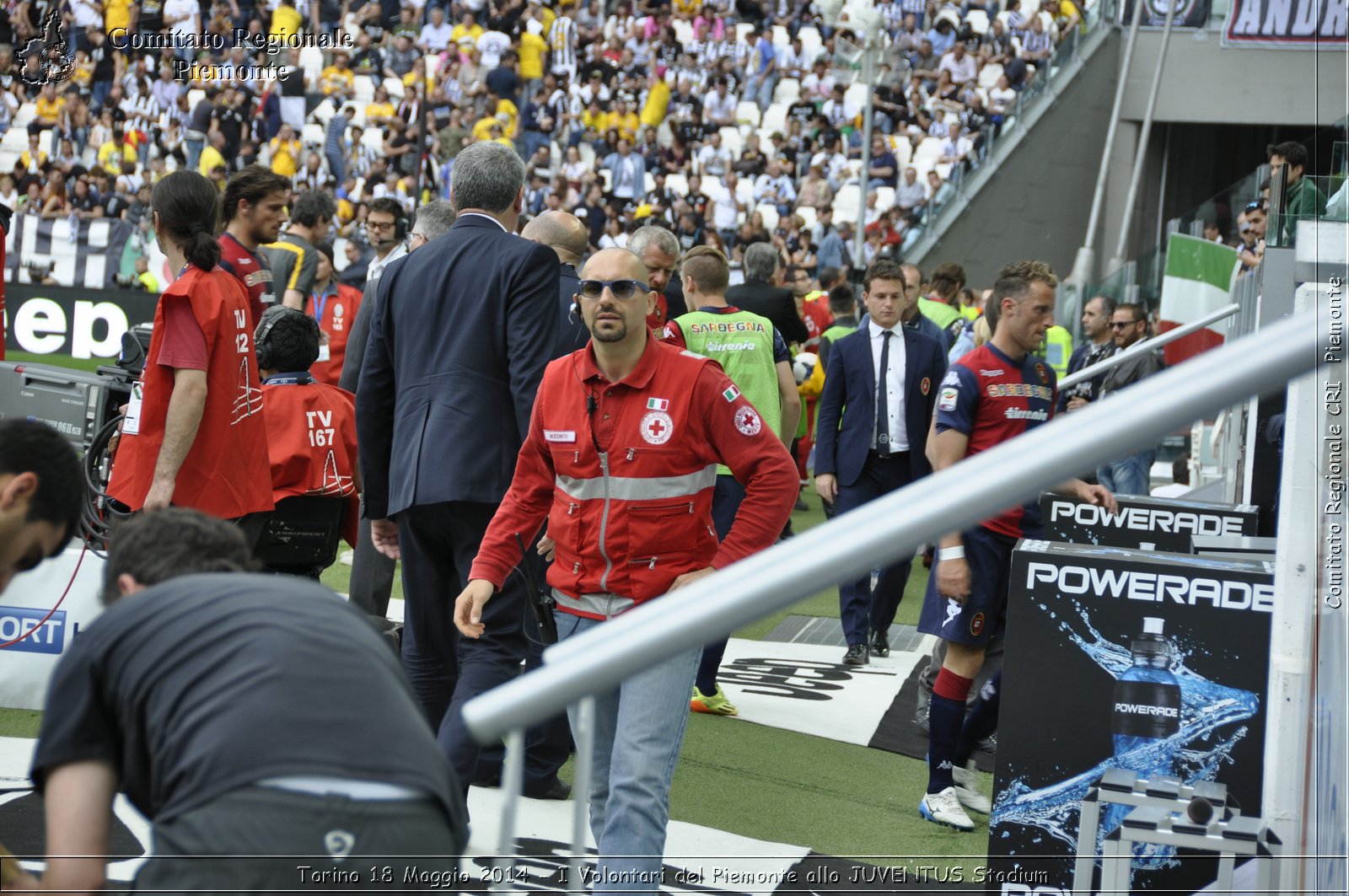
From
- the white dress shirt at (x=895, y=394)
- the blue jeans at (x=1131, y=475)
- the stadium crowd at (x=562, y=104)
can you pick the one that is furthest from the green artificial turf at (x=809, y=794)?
the stadium crowd at (x=562, y=104)

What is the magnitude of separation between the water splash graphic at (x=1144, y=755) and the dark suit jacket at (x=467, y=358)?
1730 mm

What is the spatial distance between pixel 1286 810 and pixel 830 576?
250 centimetres

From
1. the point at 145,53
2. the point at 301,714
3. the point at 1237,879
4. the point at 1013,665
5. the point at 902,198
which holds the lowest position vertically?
the point at 1237,879

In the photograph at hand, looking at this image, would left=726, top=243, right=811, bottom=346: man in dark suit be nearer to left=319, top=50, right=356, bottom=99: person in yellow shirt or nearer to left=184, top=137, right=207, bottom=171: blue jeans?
left=184, top=137, right=207, bottom=171: blue jeans

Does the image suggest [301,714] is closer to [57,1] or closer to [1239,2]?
[1239,2]

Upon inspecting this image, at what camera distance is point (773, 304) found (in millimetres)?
8758

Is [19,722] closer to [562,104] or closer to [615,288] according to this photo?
[615,288]

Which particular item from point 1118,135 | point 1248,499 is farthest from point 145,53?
point 1248,499

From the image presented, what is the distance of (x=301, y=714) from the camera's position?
2.22m

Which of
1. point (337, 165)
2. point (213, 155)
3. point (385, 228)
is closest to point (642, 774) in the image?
point (385, 228)

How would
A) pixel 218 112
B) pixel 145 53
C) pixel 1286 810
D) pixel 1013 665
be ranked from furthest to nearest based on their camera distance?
pixel 145 53 → pixel 218 112 → pixel 1013 665 → pixel 1286 810

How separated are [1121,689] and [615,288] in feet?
6.05

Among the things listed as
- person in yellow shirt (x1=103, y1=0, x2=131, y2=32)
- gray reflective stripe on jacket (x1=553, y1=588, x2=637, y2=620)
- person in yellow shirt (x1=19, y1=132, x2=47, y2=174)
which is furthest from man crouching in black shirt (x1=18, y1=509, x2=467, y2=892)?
person in yellow shirt (x1=103, y1=0, x2=131, y2=32)

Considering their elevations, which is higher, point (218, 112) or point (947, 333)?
point (218, 112)
